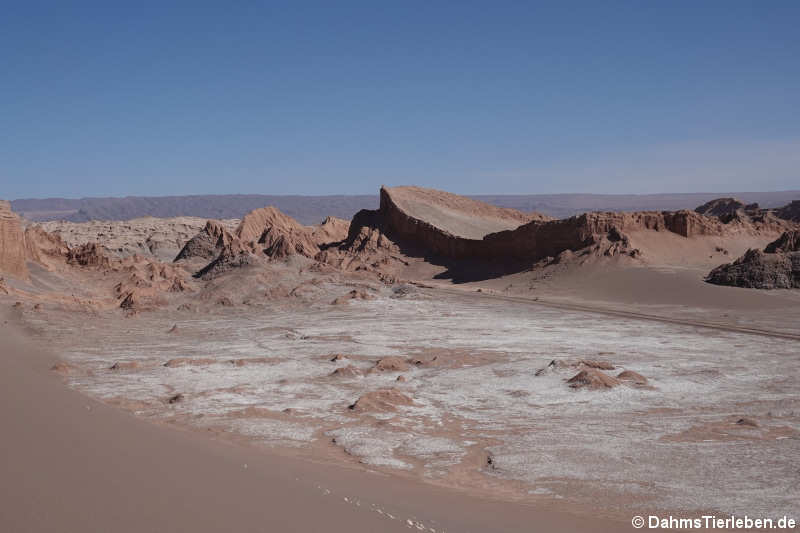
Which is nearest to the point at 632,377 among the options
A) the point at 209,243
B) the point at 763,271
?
the point at 763,271

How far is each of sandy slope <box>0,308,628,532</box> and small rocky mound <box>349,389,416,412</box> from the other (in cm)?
364

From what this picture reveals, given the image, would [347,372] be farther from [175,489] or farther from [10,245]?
[10,245]

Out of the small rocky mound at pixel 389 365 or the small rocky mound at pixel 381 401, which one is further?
the small rocky mound at pixel 389 365

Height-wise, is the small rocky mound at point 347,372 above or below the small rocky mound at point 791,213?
below

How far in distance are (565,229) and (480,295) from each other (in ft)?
25.6

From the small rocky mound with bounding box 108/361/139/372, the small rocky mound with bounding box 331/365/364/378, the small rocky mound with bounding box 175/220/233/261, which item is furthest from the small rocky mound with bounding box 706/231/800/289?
the small rocky mound with bounding box 175/220/233/261

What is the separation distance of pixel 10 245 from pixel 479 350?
18274mm

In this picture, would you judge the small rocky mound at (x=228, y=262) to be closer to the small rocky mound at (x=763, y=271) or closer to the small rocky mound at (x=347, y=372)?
the small rocky mound at (x=347, y=372)

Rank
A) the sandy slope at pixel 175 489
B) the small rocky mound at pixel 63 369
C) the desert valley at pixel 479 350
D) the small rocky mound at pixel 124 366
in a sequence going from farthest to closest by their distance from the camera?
the small rocky mound at pixel 124 366
the small rocky mound at pixel 63 369
the desert valley at pixel 479 350
the sandy slope at pixel 175 489

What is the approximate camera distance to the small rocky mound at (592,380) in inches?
488

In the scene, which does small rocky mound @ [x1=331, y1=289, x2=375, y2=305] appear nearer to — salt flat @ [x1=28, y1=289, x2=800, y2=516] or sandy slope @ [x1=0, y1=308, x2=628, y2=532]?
salt flat @ [x1=28, y1=289, x2=800, y2=516]

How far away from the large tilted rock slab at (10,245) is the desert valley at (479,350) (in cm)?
8

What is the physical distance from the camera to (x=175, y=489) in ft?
14.5

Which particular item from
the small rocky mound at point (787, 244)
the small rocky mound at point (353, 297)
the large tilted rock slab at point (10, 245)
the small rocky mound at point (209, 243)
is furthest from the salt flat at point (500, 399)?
the small rocky mound at point (209, 243)
